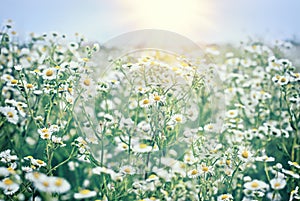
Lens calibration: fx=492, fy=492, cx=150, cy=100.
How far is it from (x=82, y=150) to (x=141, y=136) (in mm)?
198

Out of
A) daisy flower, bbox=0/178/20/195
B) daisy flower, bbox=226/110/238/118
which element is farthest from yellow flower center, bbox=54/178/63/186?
daisy flower, bbox=226/110/238/118

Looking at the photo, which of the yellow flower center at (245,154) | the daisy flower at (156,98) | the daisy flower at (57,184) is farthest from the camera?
the yellow flower center at (245,154)

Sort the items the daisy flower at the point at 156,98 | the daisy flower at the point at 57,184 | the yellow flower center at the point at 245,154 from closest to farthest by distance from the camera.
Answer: the daisy flower at the point at 57,184 → the daisy flower at the point at 156,98 → the yellow flower center at the point at 245,154

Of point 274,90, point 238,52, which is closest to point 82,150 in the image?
point 274,90

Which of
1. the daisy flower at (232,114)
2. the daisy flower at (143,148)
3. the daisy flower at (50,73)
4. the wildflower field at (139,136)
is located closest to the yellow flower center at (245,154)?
the wildflower field at (139,136)

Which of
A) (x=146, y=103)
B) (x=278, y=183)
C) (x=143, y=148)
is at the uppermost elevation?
(x=146, y=103)

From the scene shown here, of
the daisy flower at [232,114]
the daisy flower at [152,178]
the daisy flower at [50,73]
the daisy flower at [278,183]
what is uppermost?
the daisy flower at [50,73]

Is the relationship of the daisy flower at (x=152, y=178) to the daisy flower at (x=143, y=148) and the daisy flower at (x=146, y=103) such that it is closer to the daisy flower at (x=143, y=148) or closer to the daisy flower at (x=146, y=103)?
the daisy flower at (x=143, y=148)

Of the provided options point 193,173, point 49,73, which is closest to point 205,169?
point 193,173

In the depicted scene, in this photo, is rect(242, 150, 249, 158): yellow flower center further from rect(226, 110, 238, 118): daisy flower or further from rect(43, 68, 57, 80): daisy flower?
rect(43, 68, 57, 80): daisy flower

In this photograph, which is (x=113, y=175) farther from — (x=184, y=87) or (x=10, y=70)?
(x=10, y=70)

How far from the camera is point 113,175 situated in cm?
137

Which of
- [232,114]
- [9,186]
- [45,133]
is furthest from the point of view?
[232,114]

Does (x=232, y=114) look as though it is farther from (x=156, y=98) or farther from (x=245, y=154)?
(x=156, y=98)
